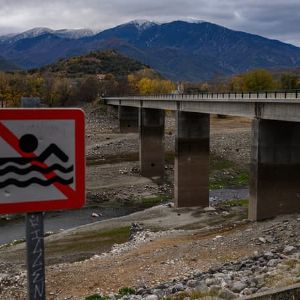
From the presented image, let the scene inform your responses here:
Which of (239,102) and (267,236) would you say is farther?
(239,102)

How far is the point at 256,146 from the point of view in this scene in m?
29.6

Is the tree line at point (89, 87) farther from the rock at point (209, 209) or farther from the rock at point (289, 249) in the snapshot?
the rock at point (289, 249)

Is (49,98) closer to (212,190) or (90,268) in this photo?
(212,190)

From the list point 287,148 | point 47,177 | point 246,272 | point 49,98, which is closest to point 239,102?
point 287,148

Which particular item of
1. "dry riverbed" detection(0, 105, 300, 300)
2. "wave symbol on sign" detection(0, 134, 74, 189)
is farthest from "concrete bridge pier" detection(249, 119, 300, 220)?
"wave symbol on sign" detection(0, 134, 74, 189)

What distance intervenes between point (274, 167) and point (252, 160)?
1.41 m

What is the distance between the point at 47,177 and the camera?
349 cm

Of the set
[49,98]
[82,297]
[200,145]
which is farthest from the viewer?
[49,98]

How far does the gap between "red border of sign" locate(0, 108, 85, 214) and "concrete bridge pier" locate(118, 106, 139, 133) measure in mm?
77386

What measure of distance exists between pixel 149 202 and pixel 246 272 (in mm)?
30245

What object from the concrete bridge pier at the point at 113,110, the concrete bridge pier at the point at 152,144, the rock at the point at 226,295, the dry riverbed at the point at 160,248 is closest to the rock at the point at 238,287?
the dry riverbed at the point at 160,248

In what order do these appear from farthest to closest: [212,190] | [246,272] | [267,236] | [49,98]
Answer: [49,98]
[212,190]
[267,236]
[246,272]

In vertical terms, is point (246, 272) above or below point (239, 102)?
below

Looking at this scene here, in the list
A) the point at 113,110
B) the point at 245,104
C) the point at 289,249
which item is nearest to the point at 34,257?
the point at 289,249
